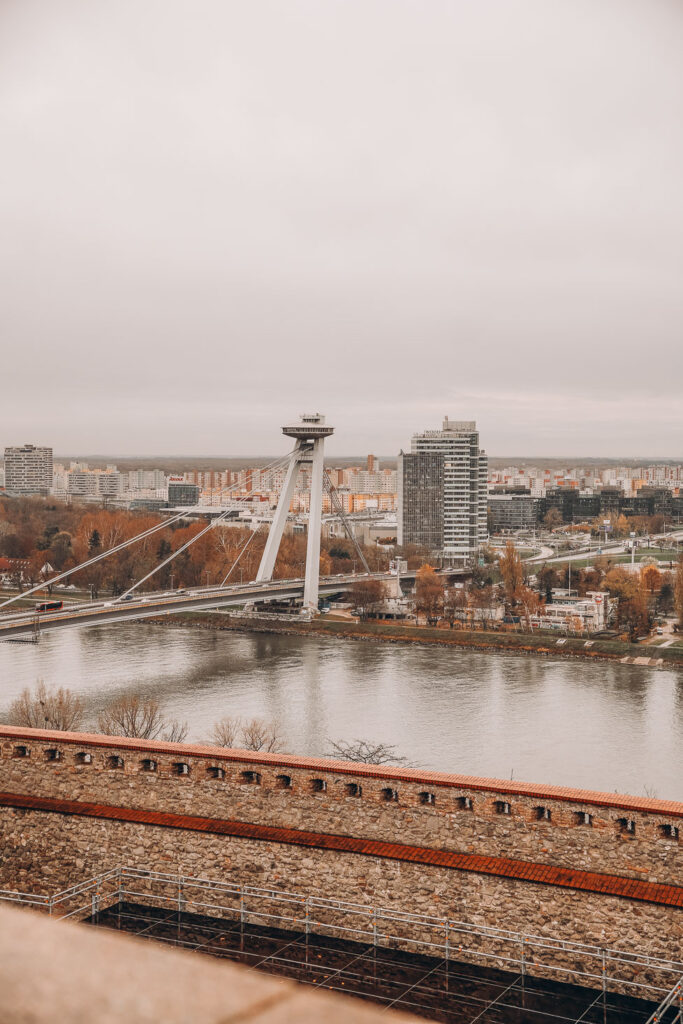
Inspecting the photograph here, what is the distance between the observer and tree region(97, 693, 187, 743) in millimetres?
6287

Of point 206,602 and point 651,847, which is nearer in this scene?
point 651,847

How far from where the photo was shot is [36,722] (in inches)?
252

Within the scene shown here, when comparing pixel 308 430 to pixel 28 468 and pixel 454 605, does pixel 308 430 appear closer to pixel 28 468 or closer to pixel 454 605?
pixel 454 605

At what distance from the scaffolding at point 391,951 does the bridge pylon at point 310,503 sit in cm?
965

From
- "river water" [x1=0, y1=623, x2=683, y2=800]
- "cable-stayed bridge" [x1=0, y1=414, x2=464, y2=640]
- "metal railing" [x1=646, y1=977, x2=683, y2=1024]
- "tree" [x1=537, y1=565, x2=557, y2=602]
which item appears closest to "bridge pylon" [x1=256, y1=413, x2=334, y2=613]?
"cable-stayed bridge" [x1=0, y1=414, x2=464, y2=640]

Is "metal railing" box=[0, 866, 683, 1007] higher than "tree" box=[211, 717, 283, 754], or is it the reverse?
"metal railing" box=[0, 866, 683, 1007]

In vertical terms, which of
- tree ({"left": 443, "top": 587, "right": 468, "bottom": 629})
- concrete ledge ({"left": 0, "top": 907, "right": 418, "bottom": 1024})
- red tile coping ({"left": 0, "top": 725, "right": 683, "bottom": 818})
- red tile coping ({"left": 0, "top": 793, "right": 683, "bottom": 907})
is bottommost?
tree ({"left": 443, "top": 587, "right": 468, "bottom": 629})

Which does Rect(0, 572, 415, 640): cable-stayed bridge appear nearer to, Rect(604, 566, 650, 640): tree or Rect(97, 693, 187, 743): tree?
Rect(97, 693, 187, 743): tree

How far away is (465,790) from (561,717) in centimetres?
491

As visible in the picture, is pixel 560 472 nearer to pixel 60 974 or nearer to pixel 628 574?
pixel 628 574

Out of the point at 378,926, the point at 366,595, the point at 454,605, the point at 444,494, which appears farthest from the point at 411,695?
the point at 444,494

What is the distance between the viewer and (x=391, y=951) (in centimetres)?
231

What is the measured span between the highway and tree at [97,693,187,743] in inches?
91.6

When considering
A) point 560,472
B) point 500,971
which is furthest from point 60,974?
point 560,472
